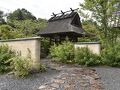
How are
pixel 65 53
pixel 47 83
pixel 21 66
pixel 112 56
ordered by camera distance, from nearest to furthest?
pixel 47 83, pixel 21 66, pixel 112 56, pixel 65 53

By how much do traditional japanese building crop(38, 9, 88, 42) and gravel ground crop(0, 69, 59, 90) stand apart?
10171 millimetres

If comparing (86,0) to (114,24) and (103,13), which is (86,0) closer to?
(103,13)

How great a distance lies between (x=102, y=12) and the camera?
47.5 ft

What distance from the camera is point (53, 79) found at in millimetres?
7680

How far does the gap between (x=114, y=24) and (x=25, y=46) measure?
816 cm

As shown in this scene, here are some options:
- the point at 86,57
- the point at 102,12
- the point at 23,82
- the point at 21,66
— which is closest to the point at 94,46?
the point at 86,57

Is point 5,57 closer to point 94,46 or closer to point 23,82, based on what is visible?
point 23,82

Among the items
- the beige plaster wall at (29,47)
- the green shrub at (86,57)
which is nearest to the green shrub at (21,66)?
the beige plaster wall at (29,47)

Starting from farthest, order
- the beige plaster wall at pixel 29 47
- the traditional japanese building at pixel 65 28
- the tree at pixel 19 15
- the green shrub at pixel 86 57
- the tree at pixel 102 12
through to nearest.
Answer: the tree at pixel 19 15
the traditional japanese building at pixel 65 28
the tree at pixel 102 12
the green shrub at pixel 86 57
the beige plaster wall at pixel 29 47

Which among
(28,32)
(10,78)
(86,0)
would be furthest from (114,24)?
(28,32)

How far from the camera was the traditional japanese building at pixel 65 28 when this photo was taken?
1819cm

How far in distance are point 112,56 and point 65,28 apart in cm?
728

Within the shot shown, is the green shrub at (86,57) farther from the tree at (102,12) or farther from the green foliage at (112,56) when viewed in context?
the tree at (102,12)

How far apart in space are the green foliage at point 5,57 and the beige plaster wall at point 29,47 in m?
0.33
